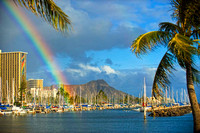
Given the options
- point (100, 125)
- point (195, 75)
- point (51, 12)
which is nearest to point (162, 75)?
point (195, 75)

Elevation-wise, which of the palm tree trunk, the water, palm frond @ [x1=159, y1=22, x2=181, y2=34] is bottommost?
the water

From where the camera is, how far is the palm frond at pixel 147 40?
58.9 feet

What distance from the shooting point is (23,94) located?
166750mm

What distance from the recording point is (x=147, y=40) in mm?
17969

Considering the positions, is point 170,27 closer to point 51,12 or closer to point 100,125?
point 51,12

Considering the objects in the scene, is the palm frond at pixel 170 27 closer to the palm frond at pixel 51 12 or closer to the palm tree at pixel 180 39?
the palm tree at pixel 180 39

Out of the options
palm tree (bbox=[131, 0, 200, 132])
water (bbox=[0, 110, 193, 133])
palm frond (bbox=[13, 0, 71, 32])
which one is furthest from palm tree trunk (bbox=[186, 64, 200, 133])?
water (bbox=[0, 110, 193, 133])

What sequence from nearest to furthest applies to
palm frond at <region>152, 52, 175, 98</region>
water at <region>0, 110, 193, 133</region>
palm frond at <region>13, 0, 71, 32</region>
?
1. palm frond at <region>13, 0, 71, 32</region>
2. palm frond at <region>152, 52, 175, 98</region>
3. water at <region>0, 110, 193, 133</region>

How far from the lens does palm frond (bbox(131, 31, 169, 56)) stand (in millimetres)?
17953

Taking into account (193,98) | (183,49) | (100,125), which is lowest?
(100,125)

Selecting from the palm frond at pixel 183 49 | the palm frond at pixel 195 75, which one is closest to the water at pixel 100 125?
the palm frond at pixel 195 75

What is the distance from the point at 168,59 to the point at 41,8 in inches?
372

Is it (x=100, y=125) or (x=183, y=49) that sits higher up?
(x=183, y=49)

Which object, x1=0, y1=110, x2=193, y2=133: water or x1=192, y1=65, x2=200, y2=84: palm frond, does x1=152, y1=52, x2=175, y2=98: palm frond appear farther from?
x1=0, y1=110, x2=193, y2=133: water
